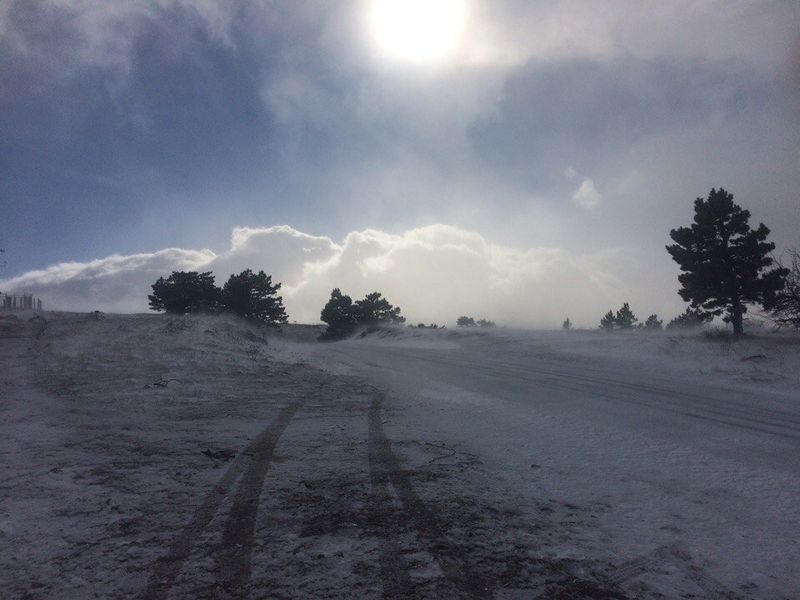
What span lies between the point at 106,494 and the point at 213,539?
1.38 meters

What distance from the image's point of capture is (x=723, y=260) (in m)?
26.0

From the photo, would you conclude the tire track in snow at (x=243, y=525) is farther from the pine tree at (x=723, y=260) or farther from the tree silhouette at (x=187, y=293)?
the tree silhouette at (x=187, y=293)

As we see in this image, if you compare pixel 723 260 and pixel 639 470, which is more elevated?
pixel 723 260

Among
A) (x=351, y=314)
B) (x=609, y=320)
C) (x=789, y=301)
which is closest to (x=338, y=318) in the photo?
(x=351, y=314)

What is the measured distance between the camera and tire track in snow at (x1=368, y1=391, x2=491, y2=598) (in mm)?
2504

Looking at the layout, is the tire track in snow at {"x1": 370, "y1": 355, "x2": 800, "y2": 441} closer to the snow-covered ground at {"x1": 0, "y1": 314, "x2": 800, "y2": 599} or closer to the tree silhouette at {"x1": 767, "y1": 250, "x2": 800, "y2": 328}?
the snow-covered ground at {"x1": 0, "y1": 314, "x2": 800, "y2": 599}

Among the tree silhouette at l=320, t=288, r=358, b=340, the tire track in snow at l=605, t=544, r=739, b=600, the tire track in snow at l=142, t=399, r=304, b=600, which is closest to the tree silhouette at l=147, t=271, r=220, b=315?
the tree silhouette at l=320, t=288, r=358, b=340

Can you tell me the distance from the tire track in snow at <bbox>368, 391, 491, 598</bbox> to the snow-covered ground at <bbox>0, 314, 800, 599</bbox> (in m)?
0.02

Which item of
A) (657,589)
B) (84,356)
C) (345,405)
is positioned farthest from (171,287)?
(657,589)

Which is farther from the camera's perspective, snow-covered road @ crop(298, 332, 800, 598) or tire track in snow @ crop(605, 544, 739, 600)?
snow-covered road @ crop(298, 332, 800, 598)

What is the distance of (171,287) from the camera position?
3900cm

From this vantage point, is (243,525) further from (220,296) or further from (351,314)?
(351,314)

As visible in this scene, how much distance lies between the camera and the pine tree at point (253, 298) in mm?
42094

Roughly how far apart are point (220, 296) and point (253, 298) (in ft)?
12.3
